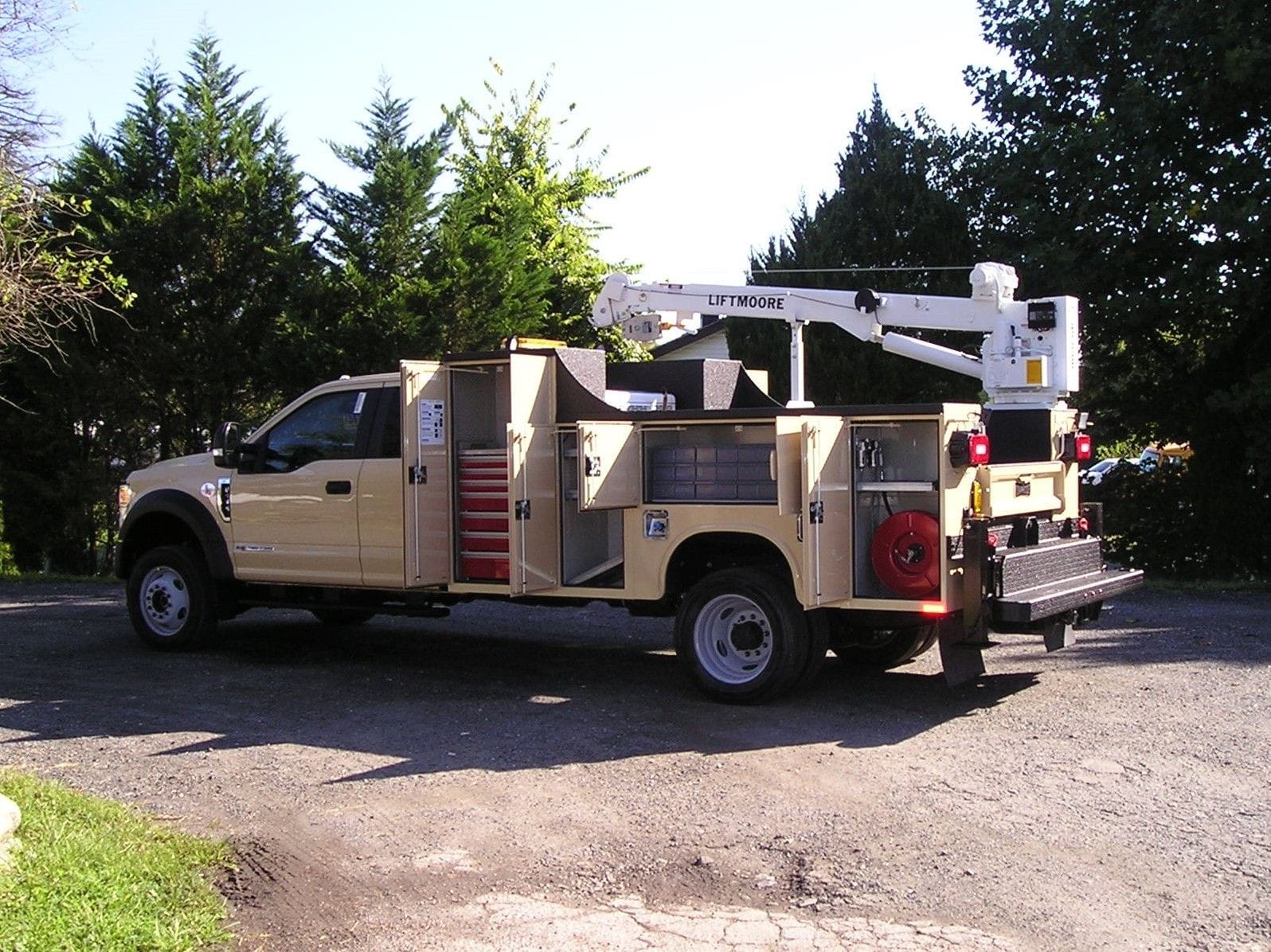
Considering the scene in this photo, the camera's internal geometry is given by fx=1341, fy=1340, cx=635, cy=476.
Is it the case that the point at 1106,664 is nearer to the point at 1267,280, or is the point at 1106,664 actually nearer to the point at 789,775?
the point at 789,775

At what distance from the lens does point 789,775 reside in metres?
6.89

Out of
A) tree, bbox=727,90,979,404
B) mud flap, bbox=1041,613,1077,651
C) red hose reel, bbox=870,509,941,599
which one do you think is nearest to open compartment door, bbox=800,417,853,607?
red hose reel, bbox=870,509,941,599

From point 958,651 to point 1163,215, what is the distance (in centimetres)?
841

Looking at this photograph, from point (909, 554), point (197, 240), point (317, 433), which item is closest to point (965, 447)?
point (909, 554)

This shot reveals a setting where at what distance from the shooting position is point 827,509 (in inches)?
316

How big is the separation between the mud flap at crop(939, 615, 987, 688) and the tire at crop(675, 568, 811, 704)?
0.83 m

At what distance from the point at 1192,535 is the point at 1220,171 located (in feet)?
13.9

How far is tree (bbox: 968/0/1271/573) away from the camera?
1426cm

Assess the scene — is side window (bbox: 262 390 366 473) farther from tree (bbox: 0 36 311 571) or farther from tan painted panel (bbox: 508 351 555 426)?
tree (bbox: 0 36 311 571)

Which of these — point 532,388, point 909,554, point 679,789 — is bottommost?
point 679,789

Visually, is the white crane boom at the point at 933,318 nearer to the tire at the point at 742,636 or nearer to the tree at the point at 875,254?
the tire at the point at 742,636

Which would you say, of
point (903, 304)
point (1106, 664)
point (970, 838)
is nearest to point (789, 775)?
point (970, 838)

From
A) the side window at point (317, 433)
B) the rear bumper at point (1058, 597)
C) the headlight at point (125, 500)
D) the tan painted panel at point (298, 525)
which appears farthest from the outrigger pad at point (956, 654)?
the headlight at point (125, 500)

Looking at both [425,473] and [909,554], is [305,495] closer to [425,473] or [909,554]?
[425,473]
